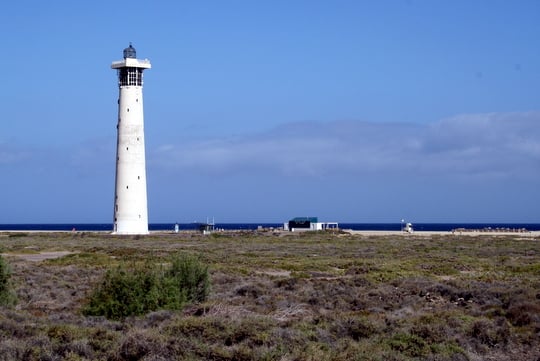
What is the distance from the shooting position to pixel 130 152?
62.8 meters

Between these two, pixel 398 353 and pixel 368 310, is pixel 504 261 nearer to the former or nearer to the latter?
pixel 368 310

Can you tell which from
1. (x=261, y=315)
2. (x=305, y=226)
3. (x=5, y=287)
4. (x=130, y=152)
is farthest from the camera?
(x=305, y=226)

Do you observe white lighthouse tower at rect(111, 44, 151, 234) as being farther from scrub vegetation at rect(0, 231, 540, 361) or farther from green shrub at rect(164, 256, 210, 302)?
green shrub at rect(164, 256, 210, 302)

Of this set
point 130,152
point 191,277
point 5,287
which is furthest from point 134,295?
point 130,152

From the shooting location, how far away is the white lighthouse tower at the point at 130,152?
6275 centimetres

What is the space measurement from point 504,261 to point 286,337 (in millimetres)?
28924

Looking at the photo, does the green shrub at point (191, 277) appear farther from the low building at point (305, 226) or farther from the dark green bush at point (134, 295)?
the low building at point (305, 226)

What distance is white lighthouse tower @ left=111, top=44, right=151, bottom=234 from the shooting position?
6275 centimetres

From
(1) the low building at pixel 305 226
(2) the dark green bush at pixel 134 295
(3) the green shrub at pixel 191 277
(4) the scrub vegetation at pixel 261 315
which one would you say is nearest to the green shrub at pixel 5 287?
(4) the scrub vegetation at pixel 261 315

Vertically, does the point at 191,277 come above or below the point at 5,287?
above

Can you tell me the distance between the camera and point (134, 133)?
63.2 metres

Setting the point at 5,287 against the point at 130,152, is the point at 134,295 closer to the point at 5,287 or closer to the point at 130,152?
the point at 5,287

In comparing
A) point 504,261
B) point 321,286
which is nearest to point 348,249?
point 504,261

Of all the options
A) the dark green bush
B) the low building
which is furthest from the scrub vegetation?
the low building
